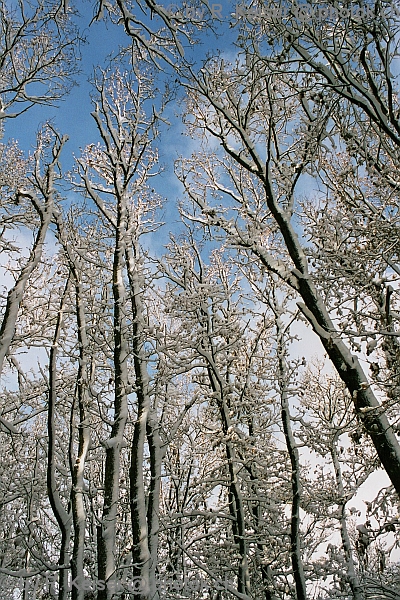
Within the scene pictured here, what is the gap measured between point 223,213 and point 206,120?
59.7 inches

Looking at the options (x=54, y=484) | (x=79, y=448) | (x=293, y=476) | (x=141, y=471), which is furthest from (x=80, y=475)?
(x=293, y=476)

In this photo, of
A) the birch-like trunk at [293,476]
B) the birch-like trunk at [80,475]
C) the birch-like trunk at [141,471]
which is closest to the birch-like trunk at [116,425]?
the birch-like trunk at [141,471]

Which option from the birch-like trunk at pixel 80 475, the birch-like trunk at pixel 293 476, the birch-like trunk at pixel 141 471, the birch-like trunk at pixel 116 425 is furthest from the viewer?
the birch-like trunk at pixel 293 476

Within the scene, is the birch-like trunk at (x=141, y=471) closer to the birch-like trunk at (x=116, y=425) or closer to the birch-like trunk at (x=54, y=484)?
the birch-like trunk at (x=116, y=425)

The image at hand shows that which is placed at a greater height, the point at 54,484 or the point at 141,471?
the point at 141,471

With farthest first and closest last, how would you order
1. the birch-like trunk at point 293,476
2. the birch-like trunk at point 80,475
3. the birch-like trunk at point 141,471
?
1. the birch-like trunk at point 293,476
2. the birch-like trunk at point 80,475
3. the birch-like trunk at point 141,471

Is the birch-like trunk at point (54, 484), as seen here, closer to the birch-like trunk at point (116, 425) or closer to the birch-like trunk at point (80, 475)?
the birch-like trunk at point (80, 475)

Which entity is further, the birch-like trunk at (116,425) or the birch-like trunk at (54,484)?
the birch-like trunk at (54,484)

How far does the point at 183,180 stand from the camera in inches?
392

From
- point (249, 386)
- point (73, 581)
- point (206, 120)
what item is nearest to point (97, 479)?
point (249, 386)

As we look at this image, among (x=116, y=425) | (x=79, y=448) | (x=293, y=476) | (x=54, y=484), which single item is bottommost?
(x=54, y=484)

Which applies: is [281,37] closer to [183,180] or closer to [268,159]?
[268,159]

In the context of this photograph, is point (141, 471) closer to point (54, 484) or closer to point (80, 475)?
point (54, 484)

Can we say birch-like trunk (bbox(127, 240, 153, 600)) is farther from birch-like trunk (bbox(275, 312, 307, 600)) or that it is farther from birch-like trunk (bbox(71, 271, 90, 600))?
birch-like trunk (bbox(275, 312, 307, 600))
